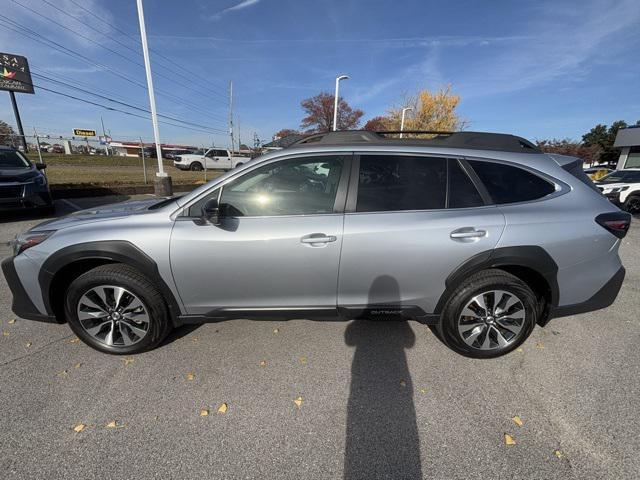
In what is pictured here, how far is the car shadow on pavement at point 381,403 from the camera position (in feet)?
5.80

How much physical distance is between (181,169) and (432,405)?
1141 inches

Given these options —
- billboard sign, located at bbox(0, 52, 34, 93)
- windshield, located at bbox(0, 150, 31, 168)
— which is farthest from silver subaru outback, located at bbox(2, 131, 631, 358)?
billboard sign, located at bbox(0, 52, 34, 93)

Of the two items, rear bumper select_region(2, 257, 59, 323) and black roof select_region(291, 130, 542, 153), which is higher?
black roof select_region(291, 130, 542, 153)

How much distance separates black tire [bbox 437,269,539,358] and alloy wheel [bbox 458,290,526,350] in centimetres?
1

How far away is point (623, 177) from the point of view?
1002 centimetres

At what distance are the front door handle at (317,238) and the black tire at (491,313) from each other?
109 centimetres

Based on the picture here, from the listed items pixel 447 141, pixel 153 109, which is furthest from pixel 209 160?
pixel 447 141

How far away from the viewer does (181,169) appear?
2706 cm

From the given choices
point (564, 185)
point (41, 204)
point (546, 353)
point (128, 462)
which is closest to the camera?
point (128, 462)

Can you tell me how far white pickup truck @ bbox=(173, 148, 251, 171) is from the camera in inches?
1038

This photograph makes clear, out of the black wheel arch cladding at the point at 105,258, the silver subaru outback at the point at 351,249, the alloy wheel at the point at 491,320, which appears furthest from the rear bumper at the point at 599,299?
the black wheel arch cladding at the point at 105,258

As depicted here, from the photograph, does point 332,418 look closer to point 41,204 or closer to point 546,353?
point 546,353

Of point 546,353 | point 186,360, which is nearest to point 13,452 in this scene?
point 186,360

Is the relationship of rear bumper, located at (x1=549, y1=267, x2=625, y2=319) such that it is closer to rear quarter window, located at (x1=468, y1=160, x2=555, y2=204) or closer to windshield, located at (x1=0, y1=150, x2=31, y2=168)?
rear quarter window, located at (x1=468, y1=160, x2=555, y2=204)
